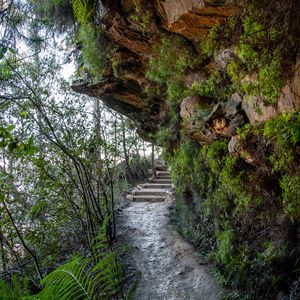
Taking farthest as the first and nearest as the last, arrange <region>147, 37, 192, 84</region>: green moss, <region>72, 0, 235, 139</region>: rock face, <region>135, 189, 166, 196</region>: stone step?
<region>135, 189, 166, 196</region>: stone step, <region>147, 37, 192, 84</region>: green moss, <region>72, 0, 235, 139</region>: rock face

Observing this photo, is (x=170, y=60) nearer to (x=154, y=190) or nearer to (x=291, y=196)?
(x=291, y=196)

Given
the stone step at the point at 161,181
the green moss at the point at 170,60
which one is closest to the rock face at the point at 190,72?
the green moss at the point at 170,60

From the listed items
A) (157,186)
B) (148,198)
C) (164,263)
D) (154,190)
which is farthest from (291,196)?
(157,186)

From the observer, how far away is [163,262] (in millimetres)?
4008

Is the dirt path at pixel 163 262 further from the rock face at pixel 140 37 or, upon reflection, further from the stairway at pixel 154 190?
the rock face at pixel 140 37

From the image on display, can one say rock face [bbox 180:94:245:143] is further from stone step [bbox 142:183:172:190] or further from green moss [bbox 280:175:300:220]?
stone step [bbox 142:183:172:190]

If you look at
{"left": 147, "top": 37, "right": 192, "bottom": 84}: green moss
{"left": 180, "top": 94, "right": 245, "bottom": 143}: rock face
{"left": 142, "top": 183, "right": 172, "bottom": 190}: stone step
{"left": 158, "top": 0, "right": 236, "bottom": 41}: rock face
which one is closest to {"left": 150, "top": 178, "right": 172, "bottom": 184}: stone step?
{"left": 142, "top": 183, "right": 172, "bottom": 190}: stone step

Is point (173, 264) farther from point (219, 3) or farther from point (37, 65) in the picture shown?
point (37, 65)

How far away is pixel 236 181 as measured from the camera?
3047 mm

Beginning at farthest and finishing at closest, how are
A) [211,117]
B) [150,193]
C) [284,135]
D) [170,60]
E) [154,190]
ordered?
1. [154,190]
2. [150,193]
3. [170,60]
4. [211,117]
5. [284,135]

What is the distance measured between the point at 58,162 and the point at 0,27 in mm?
1937

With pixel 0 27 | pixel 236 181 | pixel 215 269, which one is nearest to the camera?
pixel 236 181

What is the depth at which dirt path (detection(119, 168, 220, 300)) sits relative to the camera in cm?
324

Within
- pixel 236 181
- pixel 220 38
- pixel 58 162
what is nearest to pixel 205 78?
pixel 220 38
